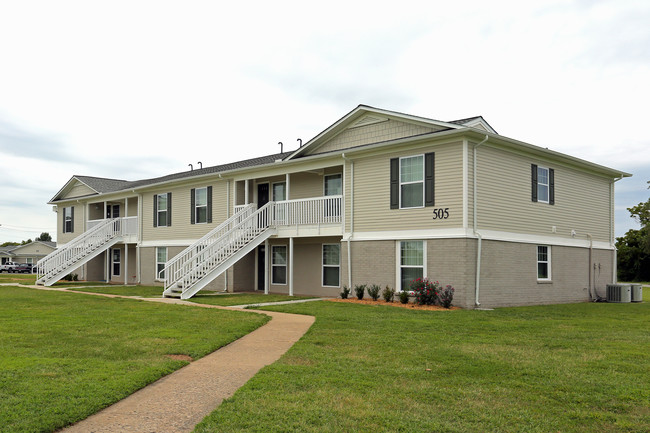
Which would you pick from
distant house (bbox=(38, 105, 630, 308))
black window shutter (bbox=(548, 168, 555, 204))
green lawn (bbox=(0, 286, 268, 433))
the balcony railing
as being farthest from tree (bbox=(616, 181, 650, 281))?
green lawn (bbox=(0, 286, 268, 433))

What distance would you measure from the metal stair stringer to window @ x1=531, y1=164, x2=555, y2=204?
8.93 meters

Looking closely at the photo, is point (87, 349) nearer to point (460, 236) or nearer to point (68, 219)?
point (460, 236)

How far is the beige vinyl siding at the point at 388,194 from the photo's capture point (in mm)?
16125

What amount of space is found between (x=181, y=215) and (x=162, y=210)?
1670 millimetres

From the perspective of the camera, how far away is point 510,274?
56.5 ft

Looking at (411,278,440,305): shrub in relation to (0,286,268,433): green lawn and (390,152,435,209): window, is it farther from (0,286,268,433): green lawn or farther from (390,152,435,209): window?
(0,286,268,433): green lawn

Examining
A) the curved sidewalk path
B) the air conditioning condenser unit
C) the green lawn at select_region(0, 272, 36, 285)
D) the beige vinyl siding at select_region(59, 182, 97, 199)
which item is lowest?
the green lawn at select_region(0, 272, 36, 285)

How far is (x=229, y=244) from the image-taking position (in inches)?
789

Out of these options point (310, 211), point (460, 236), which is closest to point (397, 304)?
point (460, 236)

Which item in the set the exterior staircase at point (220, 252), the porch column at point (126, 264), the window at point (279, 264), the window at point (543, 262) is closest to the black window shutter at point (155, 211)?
the porch column at point (126, 264)

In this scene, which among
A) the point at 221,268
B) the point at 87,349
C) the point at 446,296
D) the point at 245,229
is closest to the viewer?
the point at 87,349

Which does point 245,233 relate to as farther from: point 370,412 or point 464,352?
point 370,412

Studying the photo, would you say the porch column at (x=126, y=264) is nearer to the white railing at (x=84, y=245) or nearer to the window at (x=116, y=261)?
the white railing at (x=84, y=245)

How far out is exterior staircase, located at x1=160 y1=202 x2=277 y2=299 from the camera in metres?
19.2
